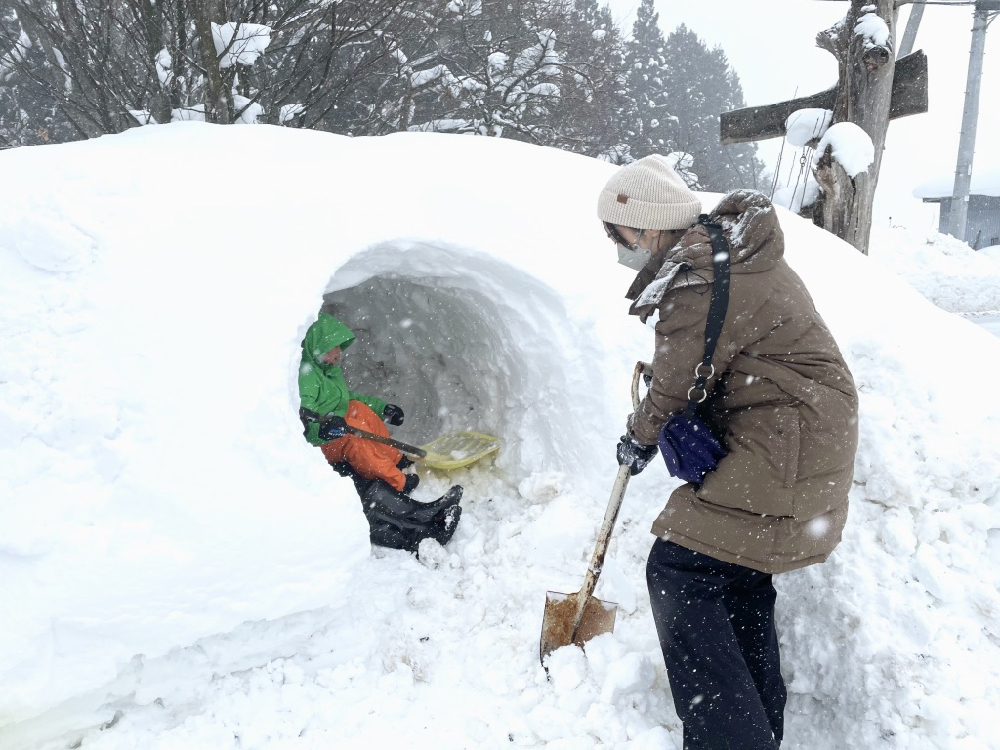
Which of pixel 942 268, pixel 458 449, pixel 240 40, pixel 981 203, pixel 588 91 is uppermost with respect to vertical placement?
pixel 588 91

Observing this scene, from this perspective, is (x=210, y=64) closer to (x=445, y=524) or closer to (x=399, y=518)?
(x=399, y=518)

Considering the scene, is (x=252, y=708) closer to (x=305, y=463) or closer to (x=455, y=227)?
(x=305, y=463)

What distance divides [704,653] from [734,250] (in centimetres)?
121

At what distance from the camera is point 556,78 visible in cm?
1191

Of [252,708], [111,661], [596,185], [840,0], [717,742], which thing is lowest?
[252,708]

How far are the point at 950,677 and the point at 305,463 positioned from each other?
8.14ft

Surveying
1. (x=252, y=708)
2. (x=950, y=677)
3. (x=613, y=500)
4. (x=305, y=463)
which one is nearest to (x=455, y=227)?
(x=305, y=463)

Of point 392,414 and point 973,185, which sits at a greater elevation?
point 973,185

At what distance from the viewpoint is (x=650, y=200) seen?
77.7 inches

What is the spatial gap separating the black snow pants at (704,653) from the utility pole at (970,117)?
42.9ft

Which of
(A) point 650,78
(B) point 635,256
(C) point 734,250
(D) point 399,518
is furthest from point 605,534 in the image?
(A) point 650,78

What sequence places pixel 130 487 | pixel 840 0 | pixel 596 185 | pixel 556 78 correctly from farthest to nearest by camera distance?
pixel 556 78 → pixel 840 0 → pixel 596 185 → pixel 130 487

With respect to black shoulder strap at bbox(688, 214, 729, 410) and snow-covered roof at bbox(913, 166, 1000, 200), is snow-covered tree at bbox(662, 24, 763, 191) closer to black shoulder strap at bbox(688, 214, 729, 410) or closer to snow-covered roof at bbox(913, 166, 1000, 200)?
snow-covered roof at bbox(913, 166, 1000, 200)

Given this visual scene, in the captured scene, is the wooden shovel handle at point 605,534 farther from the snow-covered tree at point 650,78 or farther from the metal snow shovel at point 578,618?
the snow-covered tree at point 650,78
